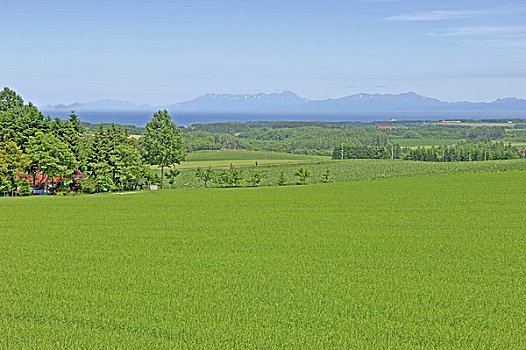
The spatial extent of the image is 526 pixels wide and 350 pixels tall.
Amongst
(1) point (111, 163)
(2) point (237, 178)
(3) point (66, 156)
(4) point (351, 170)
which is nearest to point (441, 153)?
(4) point (351, 170)

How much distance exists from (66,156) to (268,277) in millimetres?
42923

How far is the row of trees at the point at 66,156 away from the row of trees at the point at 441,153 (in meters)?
51.1

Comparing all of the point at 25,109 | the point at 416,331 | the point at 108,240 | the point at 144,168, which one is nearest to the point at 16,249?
the point at 108,240

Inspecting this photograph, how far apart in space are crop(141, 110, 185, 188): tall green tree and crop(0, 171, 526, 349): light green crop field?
29070 mm

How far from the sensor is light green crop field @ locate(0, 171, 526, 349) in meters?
12.8

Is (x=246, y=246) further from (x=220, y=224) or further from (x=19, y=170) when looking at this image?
(x=19, y=170)

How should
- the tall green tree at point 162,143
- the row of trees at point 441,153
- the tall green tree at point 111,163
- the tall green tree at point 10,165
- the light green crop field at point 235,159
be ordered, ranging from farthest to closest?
the row of trees at point 441,153 < the light green crop field at point 235,159 < the tall green tree at point 162,143 < the tall green tree at point 111,163 < the tall green tree at point 10,165

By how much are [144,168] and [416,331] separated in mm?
51473

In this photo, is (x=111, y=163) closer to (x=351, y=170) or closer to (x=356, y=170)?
(x=351, y=170)

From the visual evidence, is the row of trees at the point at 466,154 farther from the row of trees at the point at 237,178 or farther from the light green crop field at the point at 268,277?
the light green crop field at the point at 268,277

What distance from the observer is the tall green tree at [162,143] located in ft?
216

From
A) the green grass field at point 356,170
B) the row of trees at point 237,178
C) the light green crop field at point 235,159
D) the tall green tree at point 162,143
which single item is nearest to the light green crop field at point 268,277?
the row of trees at point 237,178

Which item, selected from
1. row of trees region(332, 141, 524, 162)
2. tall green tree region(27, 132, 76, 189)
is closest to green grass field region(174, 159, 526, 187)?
tall green tree region(27, 132, 76, 189)

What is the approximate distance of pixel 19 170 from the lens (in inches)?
2176
